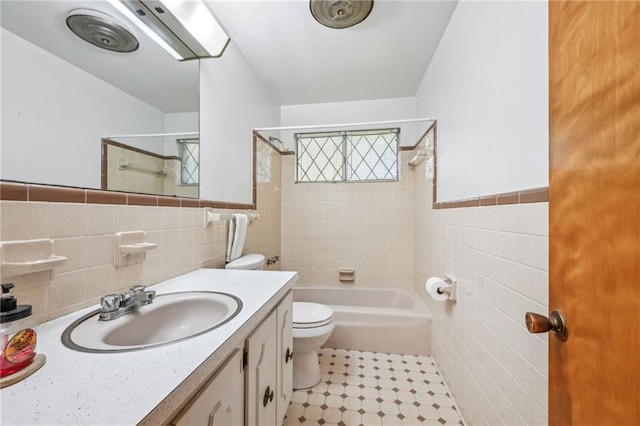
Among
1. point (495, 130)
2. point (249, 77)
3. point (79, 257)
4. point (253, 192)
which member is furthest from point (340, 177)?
point (79, 257)

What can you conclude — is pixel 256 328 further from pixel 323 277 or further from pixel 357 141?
pixel 357 141

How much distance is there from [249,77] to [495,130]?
6.09 feet

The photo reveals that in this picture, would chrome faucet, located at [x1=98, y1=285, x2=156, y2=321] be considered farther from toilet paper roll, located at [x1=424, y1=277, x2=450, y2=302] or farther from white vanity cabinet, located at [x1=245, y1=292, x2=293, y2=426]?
toilet paper roll, located at [x1=424, y1=277, x2=450, y2=302]

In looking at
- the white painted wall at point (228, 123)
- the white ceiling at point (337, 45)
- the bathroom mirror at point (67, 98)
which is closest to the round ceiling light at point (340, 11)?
the white ceiling at point (337, 45)

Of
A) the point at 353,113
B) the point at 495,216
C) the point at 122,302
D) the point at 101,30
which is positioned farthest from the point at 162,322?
the point at 353,113

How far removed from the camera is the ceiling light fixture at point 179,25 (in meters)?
1.02

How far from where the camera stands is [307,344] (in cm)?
155

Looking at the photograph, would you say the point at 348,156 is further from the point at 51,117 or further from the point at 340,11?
the point at 51,117

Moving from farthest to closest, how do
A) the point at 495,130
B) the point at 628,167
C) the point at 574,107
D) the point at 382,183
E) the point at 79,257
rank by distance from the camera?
the point at 382,183 → the point at 495,130 → the point at 79,257 → the point at 574,107 → the point at 628,167

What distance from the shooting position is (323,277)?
107 inches

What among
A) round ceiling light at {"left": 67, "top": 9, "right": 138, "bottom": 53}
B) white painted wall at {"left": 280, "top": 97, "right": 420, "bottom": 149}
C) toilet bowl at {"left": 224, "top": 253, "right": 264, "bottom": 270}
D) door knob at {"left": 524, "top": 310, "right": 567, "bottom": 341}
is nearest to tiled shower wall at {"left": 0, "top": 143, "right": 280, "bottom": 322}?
toilet bowl at {"left": 224, "top": 253, "right": 264, "bottom": 270}

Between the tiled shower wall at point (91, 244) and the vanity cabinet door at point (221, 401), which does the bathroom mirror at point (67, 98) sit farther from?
the vanity cabinet door at point (221, 401)

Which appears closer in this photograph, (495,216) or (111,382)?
(111,382)

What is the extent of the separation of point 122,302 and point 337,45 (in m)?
1.98
